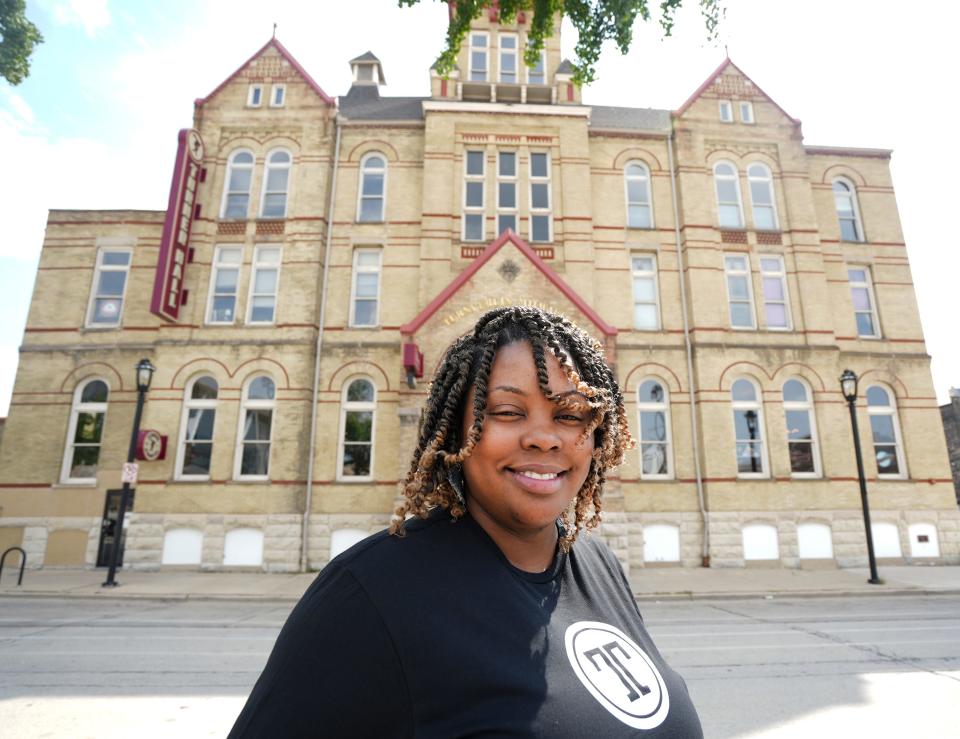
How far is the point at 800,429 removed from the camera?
15867 millimetres

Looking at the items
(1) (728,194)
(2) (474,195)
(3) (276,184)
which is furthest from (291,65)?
(1) (728,194)

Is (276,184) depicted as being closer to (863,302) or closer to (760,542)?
(760,542)

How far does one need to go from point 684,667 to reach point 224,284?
1612 cm

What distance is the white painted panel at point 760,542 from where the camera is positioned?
1474 cm

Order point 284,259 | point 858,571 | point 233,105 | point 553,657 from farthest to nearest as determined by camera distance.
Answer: point 233,105
point 284,259
point 858,571
point 553,657

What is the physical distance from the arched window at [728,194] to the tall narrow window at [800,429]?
19.2ft

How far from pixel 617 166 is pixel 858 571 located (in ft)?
46.5

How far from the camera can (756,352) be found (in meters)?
16.2

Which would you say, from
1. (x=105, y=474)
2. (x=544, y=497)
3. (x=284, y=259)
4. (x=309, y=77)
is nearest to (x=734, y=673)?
(x=544, y=497)

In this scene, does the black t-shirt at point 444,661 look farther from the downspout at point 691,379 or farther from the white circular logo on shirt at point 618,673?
the downspout at point 691,379

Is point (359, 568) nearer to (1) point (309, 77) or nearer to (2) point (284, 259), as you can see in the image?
(2) point (284, 259)

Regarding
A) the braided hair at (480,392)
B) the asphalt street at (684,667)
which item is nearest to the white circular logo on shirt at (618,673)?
the braided hair at (480,392)

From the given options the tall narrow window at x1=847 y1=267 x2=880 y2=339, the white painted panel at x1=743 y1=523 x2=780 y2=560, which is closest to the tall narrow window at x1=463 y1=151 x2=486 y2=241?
the white painted panel at x1=743 y1=523 x2=780 y2=560

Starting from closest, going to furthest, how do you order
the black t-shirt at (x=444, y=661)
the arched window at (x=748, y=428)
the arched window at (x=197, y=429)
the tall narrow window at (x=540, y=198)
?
the black t-shirt at (x=444, y=661) < the arched window at (x=197, y=429) < the arched window at (x=748, y=428) < the tall narrow window at (x=540, y=198)
